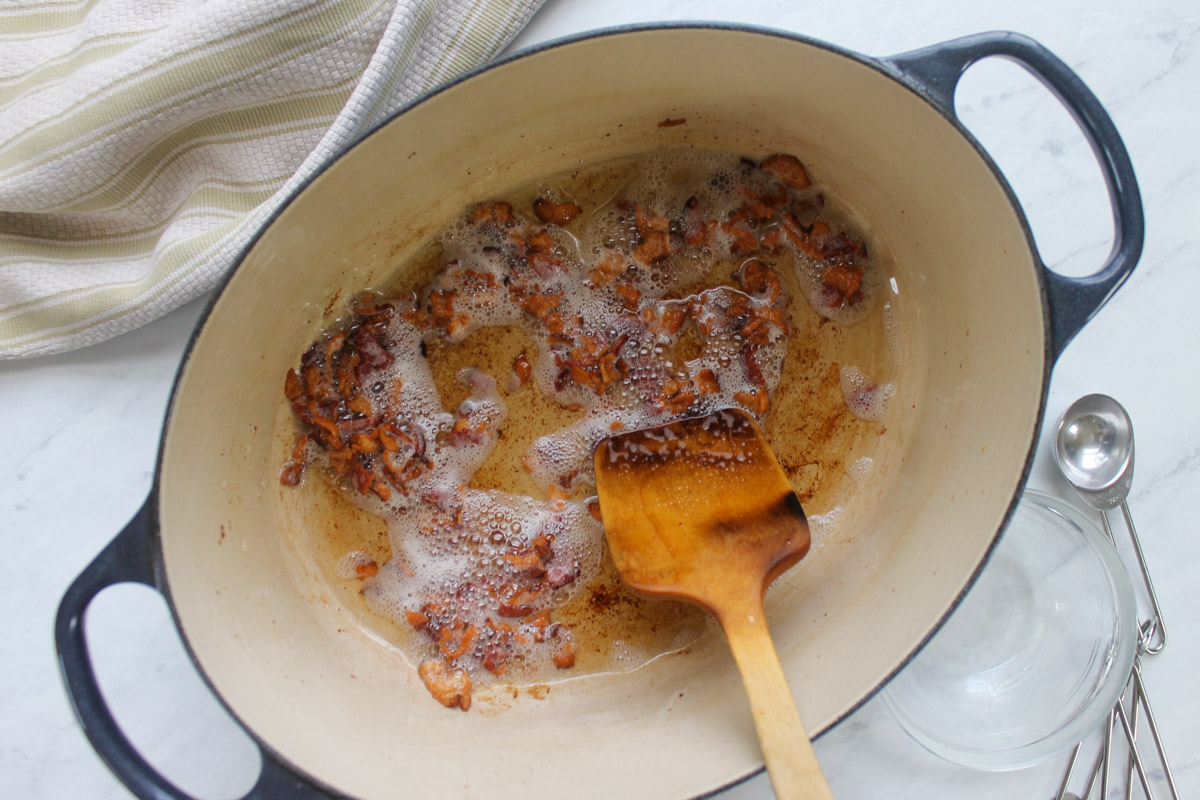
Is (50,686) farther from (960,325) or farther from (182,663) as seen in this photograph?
(960,325)

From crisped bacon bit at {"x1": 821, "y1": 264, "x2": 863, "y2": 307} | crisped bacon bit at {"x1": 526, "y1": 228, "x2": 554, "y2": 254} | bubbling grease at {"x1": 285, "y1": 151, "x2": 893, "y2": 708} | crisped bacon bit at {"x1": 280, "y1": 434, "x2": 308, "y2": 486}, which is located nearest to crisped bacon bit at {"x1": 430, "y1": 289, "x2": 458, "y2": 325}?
bubbling grease at {"x1": 285, "y1": 151, "x2": 893, "y2": 708}

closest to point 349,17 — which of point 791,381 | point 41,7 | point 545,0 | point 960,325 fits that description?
point 545,0

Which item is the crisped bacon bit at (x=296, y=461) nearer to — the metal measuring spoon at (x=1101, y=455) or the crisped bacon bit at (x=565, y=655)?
the crisped bacon bit at (x=565, y=655)

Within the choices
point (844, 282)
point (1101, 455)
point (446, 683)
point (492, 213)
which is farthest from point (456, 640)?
point (1101, 455)

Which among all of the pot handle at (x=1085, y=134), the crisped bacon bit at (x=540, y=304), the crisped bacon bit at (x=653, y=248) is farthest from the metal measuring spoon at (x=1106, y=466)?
the crisped bacon bit at (x=540, y=304)

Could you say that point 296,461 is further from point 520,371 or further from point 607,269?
point 607,269

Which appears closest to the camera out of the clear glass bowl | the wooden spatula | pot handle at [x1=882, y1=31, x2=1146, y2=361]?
pot handle at [x1=882, y1=31, x2=1146, y2=361]

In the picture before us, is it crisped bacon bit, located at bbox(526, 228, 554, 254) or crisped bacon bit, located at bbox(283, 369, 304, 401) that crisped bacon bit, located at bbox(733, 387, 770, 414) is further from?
crisped bacon bit, located at bbox(283, 369, 304, 401)
